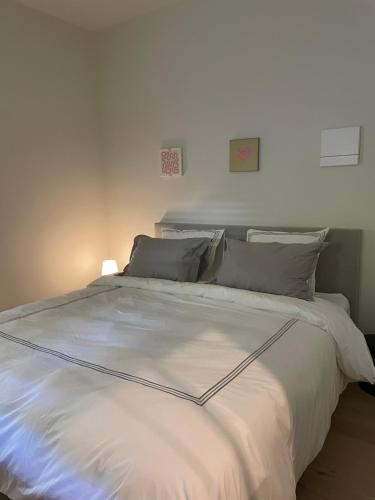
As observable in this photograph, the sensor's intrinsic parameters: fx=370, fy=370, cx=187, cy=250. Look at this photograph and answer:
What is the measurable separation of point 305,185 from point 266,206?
32 centimetres

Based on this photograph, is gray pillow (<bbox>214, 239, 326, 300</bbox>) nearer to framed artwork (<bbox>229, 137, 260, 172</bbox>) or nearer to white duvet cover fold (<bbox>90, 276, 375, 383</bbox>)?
white duvet cover fold (<bbox>90, 276, 375, 383</bbox>)

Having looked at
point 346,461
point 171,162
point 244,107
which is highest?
point 244,107

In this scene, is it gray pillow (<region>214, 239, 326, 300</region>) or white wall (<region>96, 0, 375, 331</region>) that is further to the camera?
white wall (<region>96, 0, 375, 331</region>)

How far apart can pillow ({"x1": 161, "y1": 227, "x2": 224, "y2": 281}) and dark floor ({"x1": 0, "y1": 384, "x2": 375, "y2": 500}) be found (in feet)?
3.76

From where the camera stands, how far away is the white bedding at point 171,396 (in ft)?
3.10

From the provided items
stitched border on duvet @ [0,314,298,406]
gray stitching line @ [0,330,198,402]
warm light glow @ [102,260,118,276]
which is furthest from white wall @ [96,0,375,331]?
gray stitching line @ [0,330,198,402]

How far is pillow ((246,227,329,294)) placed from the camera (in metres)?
2.33

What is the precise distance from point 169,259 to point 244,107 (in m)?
1.24

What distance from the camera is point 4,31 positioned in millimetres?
2717

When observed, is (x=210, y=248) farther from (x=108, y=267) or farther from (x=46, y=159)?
(x=46, y=159)

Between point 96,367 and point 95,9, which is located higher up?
point 95,9

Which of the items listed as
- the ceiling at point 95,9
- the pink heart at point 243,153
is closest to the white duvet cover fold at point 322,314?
the pink heart at point 243,153

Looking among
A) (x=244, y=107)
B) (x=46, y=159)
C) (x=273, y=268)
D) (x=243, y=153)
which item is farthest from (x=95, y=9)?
(x=273, y=268)

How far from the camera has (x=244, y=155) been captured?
2725 mm
